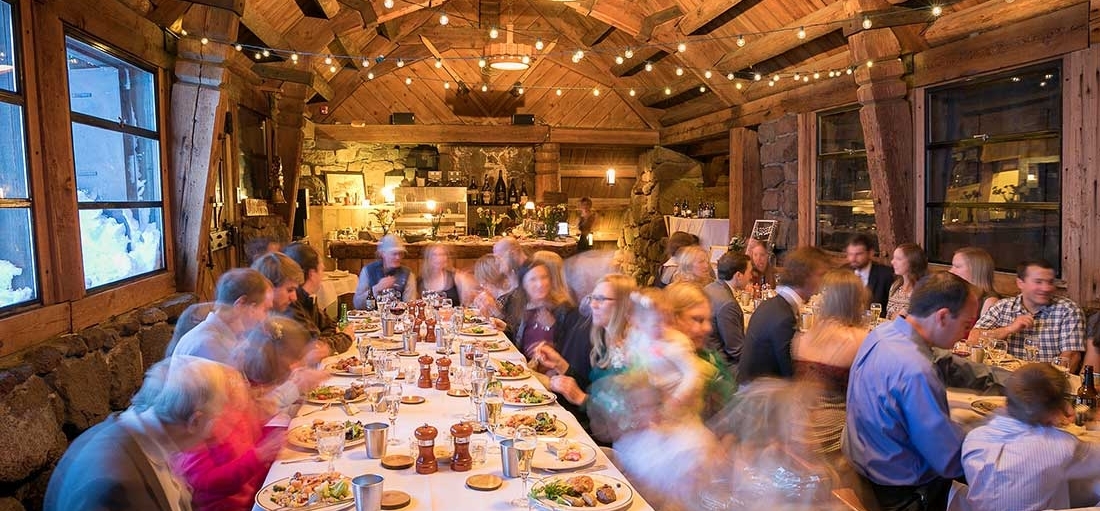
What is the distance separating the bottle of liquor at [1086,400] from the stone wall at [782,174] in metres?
6.00

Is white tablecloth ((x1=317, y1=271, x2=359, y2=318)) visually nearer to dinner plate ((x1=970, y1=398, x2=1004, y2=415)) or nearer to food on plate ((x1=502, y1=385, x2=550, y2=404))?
food on plate ((x1=502, y1=385, x2=550, y2=404))

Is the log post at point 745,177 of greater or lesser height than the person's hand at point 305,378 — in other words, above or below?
above

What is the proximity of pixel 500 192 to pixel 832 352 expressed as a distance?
10.7 meters

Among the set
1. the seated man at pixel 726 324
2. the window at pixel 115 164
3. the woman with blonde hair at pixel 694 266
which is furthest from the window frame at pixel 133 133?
the woman with blonde hair at pixel 694 266

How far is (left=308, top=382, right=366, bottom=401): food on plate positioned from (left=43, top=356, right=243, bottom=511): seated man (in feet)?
3.75

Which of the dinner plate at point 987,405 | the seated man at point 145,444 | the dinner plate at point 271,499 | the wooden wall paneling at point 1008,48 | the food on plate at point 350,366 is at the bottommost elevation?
the dinner plate at point 987,405

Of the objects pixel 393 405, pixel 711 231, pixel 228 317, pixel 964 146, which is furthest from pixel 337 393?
pixel 711 231

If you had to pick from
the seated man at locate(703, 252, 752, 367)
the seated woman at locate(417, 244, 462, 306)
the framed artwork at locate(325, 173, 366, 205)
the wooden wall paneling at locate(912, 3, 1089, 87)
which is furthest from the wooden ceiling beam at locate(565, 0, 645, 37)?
the framed artwork at locate(325, 173, 366, 205)

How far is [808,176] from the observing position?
8906mm

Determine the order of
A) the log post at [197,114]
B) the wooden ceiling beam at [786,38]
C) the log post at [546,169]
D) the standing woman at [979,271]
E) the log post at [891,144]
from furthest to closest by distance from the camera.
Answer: the log post at [546,169]
the wooden ceiling beam at [786,38]
the log post at [891,144]
the log post at [197,114]
the standing woman at [979,271]

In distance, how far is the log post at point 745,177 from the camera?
408 inches

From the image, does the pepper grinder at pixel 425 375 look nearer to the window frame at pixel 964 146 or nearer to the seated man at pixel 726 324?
the seated man at pixel 726 324

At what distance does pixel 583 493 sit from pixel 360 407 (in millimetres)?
1359

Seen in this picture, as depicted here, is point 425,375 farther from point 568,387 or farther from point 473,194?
point 473,194
